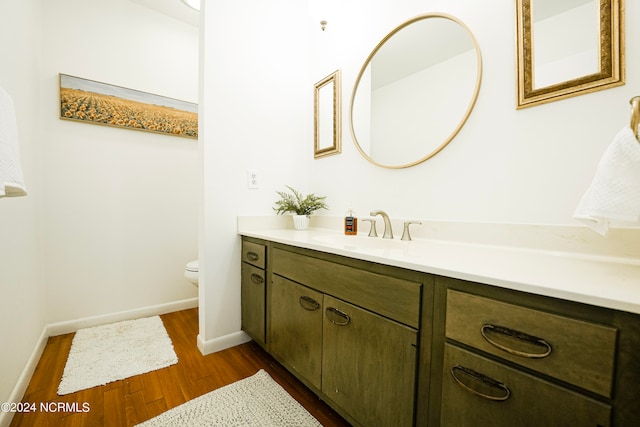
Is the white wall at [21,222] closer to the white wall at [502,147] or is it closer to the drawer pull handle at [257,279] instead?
the drawer pull handle at [257,279]

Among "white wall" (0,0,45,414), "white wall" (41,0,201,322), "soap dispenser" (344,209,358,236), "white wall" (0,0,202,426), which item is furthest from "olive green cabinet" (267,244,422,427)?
"white wall" (41,0,201,322)

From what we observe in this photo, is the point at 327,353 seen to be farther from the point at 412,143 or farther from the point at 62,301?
the point at 62,301

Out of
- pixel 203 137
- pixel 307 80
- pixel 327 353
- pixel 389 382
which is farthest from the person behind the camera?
pixel 307 80

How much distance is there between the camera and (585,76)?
865 mm

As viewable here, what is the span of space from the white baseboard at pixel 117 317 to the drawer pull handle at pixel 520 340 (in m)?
2.48

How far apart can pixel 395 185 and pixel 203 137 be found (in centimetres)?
122

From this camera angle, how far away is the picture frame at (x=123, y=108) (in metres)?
1.91

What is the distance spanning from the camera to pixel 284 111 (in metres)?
1.95

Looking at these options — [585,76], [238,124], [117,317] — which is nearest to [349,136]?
[238,124]

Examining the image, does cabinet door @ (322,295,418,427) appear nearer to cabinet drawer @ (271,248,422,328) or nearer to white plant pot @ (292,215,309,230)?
cabinet drawer @ (271,248,422,328)

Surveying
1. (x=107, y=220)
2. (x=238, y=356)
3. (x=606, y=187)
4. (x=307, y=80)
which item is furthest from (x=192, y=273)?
(x=606, y=187)

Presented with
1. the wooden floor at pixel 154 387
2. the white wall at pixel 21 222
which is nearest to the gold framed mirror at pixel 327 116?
the wooden floor at pixel 154 387

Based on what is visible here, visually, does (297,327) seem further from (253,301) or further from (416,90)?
(416,90)

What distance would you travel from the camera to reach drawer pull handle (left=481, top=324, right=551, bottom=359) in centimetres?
54
